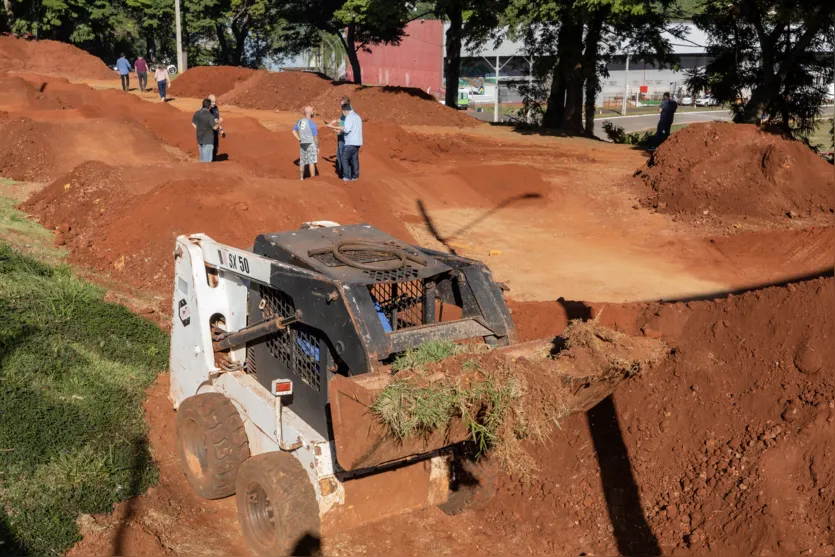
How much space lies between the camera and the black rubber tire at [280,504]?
5.98 meters

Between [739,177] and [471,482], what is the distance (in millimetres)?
14406

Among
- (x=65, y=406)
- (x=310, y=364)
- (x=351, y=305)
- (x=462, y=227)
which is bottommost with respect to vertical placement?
(x=462, y=227)

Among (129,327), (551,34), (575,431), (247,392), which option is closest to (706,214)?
(575,431)

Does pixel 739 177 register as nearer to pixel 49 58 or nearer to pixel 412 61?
pixel 49 58

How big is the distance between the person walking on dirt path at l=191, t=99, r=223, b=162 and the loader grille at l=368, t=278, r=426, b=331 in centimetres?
1285

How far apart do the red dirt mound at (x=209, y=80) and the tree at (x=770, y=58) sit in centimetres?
Result: 2369

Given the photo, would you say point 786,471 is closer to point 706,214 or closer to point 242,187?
point 242,187

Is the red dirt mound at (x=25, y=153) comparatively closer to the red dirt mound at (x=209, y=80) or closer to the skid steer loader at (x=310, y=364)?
the skid steer loader at (x=310, y=364)

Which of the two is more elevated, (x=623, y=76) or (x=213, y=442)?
(x=623, y=76)

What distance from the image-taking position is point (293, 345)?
21.3ft

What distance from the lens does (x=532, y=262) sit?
15.9m

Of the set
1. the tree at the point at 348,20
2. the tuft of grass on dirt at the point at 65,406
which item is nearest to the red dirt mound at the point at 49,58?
the tree at the point at 348,20

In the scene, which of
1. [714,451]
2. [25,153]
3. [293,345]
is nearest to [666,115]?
[25,153]

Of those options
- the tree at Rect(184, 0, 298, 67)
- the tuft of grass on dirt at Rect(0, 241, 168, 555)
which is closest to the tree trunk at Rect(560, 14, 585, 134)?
the tree at Rect(184, 0, 298, 67)
